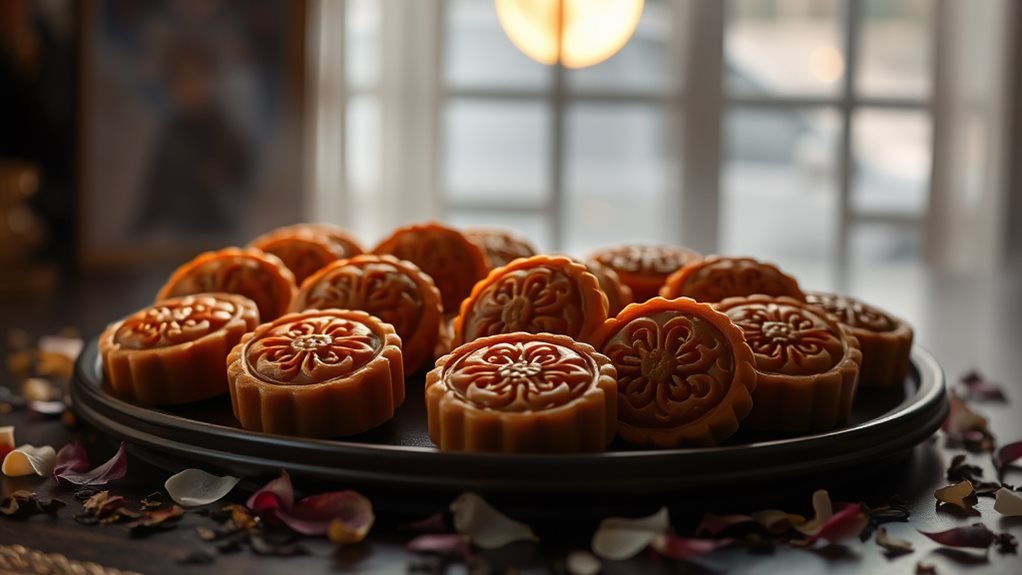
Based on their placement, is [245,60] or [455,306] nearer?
[455,306]

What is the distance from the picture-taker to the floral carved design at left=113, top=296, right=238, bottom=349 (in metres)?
0.96

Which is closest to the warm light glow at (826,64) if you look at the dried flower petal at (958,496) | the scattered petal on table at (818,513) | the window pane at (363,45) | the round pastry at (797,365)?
the window pane at (363,45)

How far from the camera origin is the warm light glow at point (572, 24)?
2338 mm

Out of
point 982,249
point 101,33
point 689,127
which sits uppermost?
point 101,33

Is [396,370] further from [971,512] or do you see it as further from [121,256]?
[121,256]

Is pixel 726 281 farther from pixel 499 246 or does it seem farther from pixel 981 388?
pixel 981 388

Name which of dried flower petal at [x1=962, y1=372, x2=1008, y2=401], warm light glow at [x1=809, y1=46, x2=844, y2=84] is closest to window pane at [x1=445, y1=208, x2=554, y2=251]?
warm light glow at [x1=809, y1=46, x2=844, y2=84]

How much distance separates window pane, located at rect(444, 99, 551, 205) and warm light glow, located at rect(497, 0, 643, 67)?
2.91 feet

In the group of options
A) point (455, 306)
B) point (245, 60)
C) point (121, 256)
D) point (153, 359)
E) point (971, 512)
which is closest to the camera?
point (971, 512)

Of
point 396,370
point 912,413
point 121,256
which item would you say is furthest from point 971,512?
point 121,256

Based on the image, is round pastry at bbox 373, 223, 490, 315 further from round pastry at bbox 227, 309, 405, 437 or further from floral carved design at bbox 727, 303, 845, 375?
floral carved design at bbox 727, 303, 845, 375

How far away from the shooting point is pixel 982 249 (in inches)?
120

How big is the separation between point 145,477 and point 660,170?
2.69 meters

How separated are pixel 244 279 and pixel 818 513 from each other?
24.1 inches
